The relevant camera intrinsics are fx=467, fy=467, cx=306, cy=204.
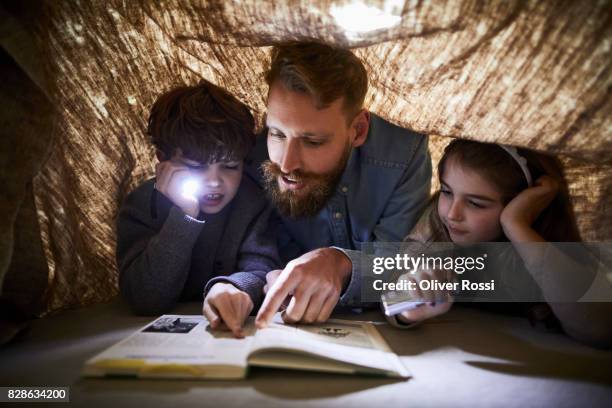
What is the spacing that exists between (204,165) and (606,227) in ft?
3.40

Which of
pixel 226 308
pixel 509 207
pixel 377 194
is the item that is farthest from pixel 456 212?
pixel 226 308

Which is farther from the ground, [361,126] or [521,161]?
[361,126]

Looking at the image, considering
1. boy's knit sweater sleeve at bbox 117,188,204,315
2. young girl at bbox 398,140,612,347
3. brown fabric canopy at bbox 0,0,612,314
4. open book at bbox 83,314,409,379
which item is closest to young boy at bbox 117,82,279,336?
boy's knit sweater sleeve at bbox 117,188,204,315

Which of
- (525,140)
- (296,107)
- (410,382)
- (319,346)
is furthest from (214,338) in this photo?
(525,140)

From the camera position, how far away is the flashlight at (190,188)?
4.23 ft

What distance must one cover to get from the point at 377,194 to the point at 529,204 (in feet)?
1.45

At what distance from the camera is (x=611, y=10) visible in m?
0.79

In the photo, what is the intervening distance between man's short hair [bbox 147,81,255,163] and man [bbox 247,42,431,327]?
0.11m

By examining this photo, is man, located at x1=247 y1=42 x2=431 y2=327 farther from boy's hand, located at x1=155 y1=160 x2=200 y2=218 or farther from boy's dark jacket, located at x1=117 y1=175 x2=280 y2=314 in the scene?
boy's hand, located at x1=155 y1=160 x2=200 y2=218

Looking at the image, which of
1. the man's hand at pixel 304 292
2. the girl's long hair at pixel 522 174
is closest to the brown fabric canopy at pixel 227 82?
the girl's long hair at pixel 522 174

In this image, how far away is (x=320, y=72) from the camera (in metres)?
1.30

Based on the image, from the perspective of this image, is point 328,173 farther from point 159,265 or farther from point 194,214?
point 159,265

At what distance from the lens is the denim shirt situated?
1.44m

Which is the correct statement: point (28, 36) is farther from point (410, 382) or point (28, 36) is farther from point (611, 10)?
point (611, 10)
